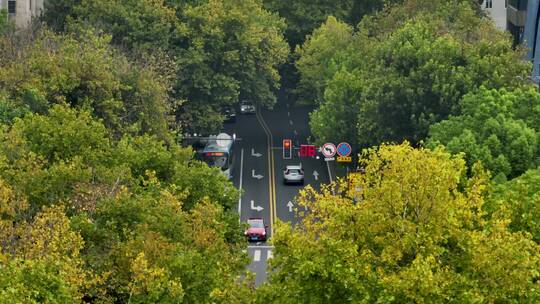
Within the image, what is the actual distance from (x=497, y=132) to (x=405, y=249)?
3116 centimetres

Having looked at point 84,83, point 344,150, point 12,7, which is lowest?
point 344,150

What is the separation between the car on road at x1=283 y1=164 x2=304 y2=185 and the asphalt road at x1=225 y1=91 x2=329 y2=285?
45 centimetres

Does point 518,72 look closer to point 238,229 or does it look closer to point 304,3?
point 238,229

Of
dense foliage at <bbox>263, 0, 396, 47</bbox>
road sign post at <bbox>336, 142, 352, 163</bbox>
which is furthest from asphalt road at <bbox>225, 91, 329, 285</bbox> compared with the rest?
dense foliage at <bbox>263, 0, 396, 47</bbox>

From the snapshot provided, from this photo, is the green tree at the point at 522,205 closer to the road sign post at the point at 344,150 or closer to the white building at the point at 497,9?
the road sign post at the point at 344,150

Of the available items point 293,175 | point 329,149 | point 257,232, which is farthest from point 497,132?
point 293,175

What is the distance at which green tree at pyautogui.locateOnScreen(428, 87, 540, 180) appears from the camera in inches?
3056

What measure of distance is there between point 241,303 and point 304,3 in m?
90.8

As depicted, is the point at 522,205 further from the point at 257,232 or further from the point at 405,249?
the point at 257,232

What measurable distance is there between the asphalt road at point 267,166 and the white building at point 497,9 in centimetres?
1959

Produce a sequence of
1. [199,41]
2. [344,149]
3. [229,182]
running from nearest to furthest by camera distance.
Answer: [229,182], [344,149], [199,41]

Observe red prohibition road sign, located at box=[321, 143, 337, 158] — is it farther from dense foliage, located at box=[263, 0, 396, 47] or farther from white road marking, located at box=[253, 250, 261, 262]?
dense foliage, located at box=[263, 0, 396, 47]

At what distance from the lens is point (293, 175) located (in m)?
112

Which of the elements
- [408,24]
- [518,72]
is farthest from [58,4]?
[518,72]
